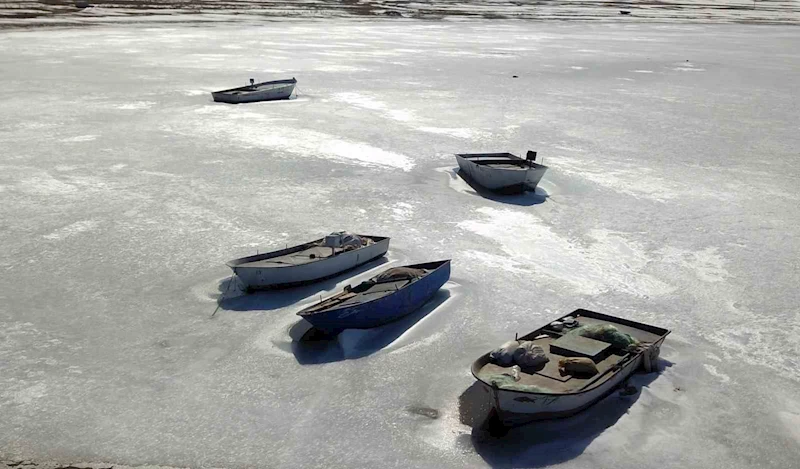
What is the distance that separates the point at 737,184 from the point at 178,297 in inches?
513

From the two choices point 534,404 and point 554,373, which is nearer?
point 534,404

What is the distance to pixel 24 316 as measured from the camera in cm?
1184

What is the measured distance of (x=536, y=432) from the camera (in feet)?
31.0

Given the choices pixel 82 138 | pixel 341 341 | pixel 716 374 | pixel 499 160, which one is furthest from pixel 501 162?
pixel 82 138

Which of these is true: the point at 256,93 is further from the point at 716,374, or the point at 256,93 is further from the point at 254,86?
the point at 716,374

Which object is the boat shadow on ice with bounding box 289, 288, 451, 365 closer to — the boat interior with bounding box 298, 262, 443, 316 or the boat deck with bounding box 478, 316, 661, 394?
the boat interior with bounding box 298, 262, 443, 316

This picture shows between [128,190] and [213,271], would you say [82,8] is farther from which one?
[213,271]

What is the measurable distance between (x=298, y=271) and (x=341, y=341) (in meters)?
1.99

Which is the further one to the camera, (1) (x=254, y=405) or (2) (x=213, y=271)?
(2) (x=213, y=271)

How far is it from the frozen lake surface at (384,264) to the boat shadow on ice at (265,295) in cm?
7

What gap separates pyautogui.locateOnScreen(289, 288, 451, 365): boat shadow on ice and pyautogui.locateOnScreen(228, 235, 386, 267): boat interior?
157 centimetres

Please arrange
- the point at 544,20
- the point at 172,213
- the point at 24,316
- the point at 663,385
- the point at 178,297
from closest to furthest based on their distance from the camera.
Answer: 1. the point at 663,385
2. the point at 24,316
3. the point at 178,297
4. the point at 172,213
5. the point at 544,20

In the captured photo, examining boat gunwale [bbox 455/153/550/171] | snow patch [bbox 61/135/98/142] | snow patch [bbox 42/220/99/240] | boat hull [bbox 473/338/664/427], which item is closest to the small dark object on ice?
boat hull [bbox 473/338/664/427]

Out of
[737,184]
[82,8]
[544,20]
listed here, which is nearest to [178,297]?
[737,184]
